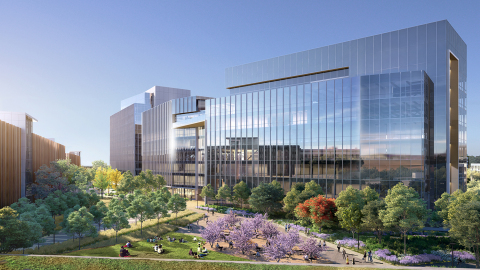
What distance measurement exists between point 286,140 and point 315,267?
36.4m

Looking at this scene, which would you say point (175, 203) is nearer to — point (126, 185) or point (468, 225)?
point (126, 185)

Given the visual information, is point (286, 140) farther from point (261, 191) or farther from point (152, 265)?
point (152, 265)

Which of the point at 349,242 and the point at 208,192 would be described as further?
the point at 208,192

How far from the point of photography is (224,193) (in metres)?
58.9

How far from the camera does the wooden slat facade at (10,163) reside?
4044cm

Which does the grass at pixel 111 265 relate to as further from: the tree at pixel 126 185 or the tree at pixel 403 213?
the tree at pixel 126 185

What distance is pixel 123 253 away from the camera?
2984 cm

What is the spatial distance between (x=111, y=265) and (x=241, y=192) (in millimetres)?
36770

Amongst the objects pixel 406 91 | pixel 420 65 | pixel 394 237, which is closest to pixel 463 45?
pixel 420 65

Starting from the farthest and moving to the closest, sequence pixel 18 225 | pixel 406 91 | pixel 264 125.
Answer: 1. pixel 264 125
2. pixel 406 91
3. pixel 18 225

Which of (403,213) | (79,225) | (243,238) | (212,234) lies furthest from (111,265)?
(403,213)

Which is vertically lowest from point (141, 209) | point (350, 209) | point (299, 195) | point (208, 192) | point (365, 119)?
point (208, 192)

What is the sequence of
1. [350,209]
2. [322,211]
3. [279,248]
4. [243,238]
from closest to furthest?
[279,248], [243,238], [350,209], [322,211]

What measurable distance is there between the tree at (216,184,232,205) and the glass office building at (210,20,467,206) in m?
3.07
